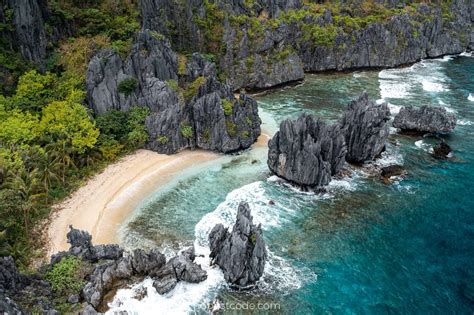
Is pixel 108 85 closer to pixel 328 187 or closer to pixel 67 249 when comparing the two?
pixel 67 249

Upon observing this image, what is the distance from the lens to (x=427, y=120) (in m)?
60.6

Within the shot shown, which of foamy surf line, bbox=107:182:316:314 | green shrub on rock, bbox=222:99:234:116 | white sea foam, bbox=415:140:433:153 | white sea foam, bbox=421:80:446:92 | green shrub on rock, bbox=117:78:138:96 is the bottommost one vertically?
foamy surf line, bbox=107:182:316:314

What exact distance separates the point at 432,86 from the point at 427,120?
26543 millimetres

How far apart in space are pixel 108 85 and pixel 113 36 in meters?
14.1

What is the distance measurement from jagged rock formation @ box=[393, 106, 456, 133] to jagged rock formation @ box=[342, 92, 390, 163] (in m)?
10.3

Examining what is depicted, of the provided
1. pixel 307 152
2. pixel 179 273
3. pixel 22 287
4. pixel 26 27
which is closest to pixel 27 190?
pixel 22 287

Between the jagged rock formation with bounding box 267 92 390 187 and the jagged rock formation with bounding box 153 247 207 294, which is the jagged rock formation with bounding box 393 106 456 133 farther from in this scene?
the jagged rock formation with bounding box 153 247 207 294

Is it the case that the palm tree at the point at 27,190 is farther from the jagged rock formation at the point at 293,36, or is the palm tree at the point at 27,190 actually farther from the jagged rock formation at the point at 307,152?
the jagged rock formation at the point at 293,36

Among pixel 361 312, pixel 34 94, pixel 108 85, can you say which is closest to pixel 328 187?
pixel 361 312

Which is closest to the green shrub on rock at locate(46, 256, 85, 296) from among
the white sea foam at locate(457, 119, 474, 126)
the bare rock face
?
the bare rock face


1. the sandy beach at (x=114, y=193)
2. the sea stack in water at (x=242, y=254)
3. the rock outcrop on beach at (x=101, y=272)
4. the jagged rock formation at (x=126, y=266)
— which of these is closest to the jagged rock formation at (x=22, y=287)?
the rock outcrop on beach at (x=101, y=272)

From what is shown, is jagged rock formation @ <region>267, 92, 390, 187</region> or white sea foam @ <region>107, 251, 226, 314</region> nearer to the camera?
white sea foam @ <region>107, 251, 226, 314</region>

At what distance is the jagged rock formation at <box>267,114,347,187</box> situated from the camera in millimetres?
46594

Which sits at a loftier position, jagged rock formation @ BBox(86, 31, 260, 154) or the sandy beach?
jagged rock formation @ BBox(86, 31, 260, 154)
